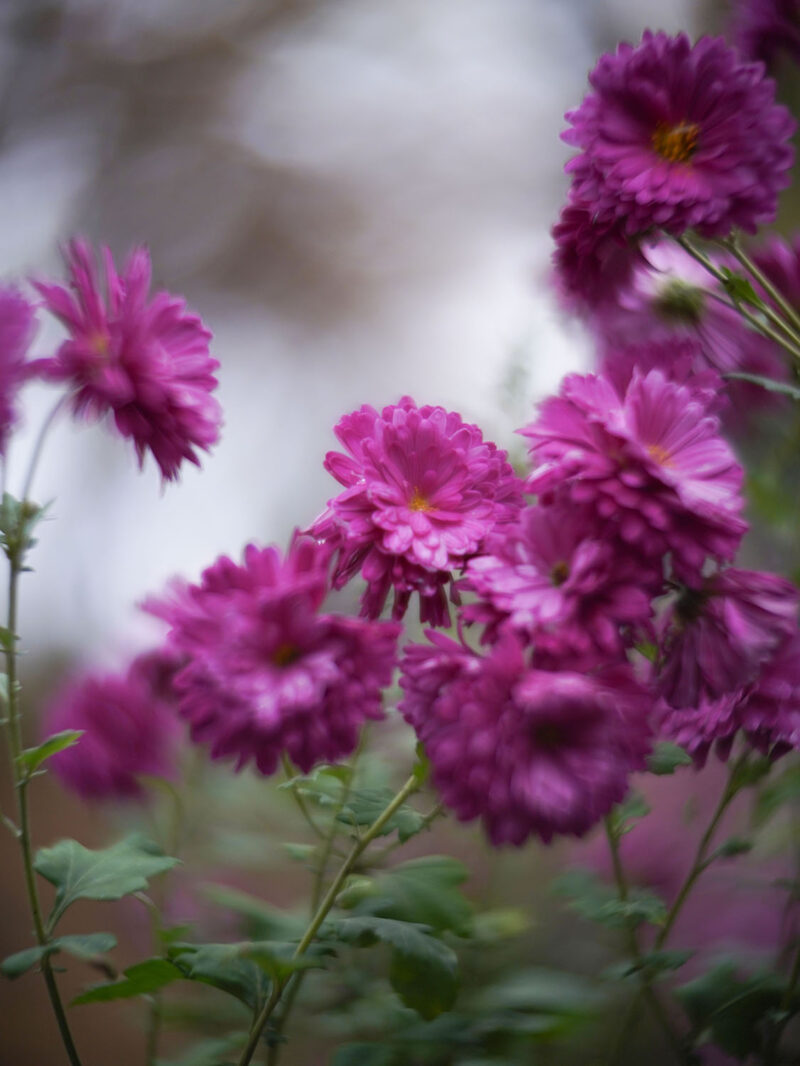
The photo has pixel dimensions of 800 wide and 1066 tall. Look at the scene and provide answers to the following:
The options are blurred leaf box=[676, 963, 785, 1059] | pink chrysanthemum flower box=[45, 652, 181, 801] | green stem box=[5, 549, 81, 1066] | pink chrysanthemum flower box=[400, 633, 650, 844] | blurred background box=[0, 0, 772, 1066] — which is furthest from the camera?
blurred background box=[0, 0, 772, 1066]

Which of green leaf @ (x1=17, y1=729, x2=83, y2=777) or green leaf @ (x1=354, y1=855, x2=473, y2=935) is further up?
green leaf @ (x1=17, y1=729, x2=83, y2=777)

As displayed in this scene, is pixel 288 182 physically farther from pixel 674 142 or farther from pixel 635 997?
pixel 635 997

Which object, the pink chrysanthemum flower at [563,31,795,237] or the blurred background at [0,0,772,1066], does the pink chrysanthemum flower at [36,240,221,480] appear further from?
the blurred background at [0,0,772,1066]

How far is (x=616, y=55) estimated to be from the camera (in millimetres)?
498

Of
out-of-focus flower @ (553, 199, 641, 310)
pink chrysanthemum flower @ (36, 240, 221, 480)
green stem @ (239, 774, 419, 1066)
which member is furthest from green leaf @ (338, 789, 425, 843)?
out-of-focus flower @ (553, 199, 641, 310)

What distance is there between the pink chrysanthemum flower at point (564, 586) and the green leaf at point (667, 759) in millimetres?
103

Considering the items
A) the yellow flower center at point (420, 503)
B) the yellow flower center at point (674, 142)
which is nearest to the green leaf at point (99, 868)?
the yellow flower center at point (420, 503)

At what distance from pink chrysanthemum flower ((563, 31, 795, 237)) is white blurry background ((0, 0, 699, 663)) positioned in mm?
978

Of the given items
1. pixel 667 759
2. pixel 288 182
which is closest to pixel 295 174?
pixel 288 182

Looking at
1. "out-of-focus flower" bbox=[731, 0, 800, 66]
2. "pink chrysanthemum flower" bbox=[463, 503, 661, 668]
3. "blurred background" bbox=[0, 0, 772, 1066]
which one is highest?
"blurred background" bbox=[0, 0, 772, 1066]

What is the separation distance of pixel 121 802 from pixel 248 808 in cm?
24

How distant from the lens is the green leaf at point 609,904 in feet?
1.71

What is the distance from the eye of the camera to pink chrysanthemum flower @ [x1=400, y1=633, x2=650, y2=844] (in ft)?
1.17

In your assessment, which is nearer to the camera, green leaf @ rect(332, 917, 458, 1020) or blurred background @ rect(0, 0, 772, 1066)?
green leaf @ rect(332, 917, 458, 1020)
